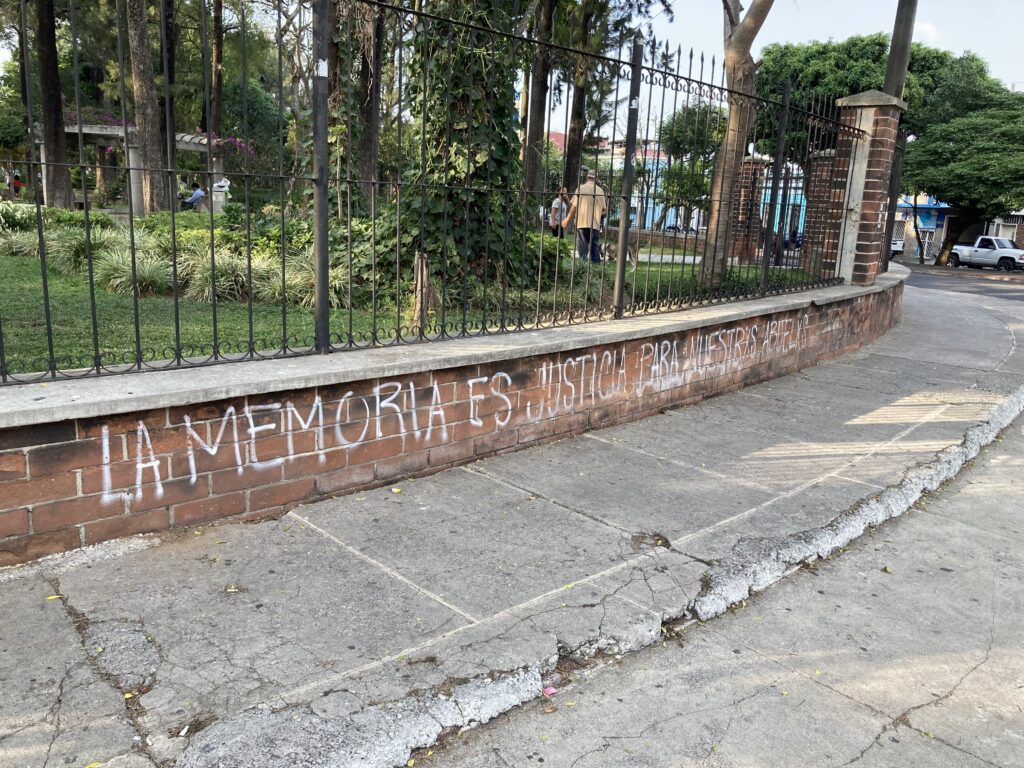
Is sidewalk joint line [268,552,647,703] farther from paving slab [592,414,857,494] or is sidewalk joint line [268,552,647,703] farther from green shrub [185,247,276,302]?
green shrub [185,247,276,302]

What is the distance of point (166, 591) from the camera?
3283mm

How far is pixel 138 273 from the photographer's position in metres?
8.12

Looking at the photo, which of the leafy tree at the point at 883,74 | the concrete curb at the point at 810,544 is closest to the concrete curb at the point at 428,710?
the concrete curb at the point at 810,544

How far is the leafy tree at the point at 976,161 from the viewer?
103 feet

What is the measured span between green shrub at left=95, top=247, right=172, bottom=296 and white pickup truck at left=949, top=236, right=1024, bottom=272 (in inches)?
1501

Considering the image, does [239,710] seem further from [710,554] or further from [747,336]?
[747,336]

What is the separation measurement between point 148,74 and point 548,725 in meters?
14.8

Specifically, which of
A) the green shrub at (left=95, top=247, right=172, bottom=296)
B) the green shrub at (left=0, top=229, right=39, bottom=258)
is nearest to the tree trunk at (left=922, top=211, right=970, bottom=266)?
the green shrub at (left=95, top=247, right=172, bottom=296)

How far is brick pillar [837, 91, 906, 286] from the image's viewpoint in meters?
9.54

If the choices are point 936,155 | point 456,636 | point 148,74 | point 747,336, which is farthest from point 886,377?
point 936,155

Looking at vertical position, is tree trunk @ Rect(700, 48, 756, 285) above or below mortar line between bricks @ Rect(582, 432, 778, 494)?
above

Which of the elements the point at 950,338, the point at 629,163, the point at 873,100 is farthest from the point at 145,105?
the point at 950,338

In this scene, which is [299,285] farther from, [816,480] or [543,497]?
[816,480]

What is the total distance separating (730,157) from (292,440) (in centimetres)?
649
